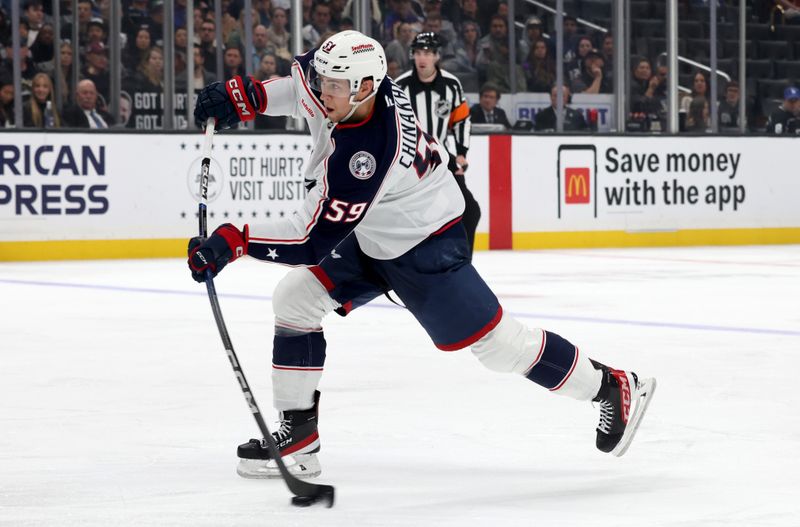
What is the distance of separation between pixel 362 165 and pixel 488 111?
30.0 feet

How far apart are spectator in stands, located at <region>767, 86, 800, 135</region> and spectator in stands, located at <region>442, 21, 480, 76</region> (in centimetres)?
286

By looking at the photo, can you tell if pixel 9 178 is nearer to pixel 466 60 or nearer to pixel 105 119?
pixel 105 119

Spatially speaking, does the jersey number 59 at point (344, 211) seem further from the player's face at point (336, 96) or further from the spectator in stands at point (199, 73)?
the spectator in stands at point (199, 73)

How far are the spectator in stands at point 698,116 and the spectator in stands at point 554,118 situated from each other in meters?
1.03

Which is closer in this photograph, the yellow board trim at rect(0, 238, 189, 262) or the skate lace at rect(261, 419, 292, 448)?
the skate lace at rect(261, 419, 292, 448)

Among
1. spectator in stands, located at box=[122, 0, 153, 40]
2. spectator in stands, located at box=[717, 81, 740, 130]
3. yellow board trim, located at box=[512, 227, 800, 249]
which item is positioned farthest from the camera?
spectator in stands, located at box=[717, 81, 740, 130]

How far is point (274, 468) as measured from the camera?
300 cm

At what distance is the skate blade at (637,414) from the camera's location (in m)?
3.11

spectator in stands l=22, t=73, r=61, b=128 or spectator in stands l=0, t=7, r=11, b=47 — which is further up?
spectator in stands l=0, t=7, r=11, b=47

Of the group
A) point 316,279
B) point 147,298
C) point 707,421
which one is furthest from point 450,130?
point 316,279

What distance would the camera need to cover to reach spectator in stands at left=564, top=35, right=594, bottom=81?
12.2 metres

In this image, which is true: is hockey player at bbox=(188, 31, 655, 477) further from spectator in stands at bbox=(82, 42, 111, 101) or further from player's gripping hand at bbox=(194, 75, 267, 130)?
spectator in stands at bbox=(82, 42, 111, 101)

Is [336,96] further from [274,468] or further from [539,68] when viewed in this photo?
[539,68]

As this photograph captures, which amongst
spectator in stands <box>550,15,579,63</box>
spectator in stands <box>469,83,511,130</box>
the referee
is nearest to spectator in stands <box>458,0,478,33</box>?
spectator in stands <box>550,15,579,63</box>
